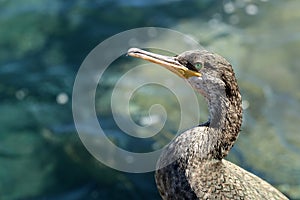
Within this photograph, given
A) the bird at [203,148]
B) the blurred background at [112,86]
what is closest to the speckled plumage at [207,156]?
the bird at [203,148]

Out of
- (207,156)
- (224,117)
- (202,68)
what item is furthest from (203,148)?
(202,68)

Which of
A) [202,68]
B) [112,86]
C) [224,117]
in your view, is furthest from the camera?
[112,86]

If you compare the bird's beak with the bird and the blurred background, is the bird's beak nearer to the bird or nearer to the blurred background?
the bird

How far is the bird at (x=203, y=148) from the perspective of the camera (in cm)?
478

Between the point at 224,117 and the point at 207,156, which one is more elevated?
the point at 224,117

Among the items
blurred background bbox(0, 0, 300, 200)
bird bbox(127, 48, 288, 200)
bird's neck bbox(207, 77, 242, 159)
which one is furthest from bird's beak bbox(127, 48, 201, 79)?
blurred background bbox(0, 0, 300, 200)

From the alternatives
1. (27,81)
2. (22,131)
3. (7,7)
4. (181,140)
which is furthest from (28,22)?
(181,140)

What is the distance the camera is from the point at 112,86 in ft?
25.8

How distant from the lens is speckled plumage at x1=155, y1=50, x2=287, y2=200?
480 cm

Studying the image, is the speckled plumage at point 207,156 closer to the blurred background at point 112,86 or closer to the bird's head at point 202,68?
the bird's head at point 202,68

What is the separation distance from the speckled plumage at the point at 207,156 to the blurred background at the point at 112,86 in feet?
5.94

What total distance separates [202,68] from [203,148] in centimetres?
59

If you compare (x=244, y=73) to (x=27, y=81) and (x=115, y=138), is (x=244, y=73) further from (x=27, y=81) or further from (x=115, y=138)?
(x=27, y=81)

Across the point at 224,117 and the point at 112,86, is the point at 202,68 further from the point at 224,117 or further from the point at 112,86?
the point at 112,86
